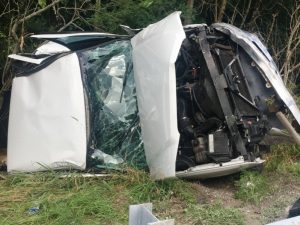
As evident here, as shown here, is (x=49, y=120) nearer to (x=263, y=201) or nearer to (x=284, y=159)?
(x=263, y=201)

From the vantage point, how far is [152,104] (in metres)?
4.01

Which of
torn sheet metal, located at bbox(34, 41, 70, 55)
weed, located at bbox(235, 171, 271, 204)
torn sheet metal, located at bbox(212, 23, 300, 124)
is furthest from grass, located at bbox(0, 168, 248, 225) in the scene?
torn sheet metal, located at bbox(34, 41, 70, 55)

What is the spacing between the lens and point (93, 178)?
4.21 m

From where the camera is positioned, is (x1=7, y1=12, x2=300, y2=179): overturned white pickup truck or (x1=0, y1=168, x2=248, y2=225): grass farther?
(x1=7, y1=12, x2=300, y2=179): overturned white pickup truck

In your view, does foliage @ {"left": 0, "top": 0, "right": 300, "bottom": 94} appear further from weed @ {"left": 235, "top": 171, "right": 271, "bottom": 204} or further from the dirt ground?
weed @ {"left": 235, "top": 171, "right": 271, "bottom": 204}

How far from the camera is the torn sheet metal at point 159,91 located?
3.78 m

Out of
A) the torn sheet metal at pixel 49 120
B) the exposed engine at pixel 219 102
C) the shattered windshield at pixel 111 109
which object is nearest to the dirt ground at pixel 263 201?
the exposed engine at pixel 219 102

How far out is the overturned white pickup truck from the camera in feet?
13.2

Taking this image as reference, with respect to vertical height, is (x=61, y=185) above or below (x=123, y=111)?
below

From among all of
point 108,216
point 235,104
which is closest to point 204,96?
point 235,104

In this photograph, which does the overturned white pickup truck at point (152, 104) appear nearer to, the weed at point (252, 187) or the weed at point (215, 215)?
the weed at point (252, 187)

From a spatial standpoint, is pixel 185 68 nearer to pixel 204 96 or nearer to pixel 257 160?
pixel 204 96

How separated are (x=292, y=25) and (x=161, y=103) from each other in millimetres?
4159

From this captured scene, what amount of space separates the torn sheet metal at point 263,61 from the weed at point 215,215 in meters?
1.01
